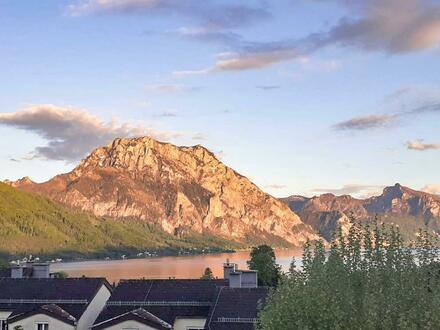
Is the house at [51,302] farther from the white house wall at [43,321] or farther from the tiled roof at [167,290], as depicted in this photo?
the tiled roof at [167,290]

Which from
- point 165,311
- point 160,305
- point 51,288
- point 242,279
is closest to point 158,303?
point 160,305

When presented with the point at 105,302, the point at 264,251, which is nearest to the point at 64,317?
the point at 105,302

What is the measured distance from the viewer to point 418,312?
2102 centimetres

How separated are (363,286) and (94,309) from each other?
25.1 m

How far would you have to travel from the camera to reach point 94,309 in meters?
43.9

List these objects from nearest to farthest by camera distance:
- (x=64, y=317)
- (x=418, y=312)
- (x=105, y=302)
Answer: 1. (x=418, y=312)
2. (x=64, y=317)
3. (x=105, y=302)

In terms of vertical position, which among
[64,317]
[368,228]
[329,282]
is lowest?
[64,317]

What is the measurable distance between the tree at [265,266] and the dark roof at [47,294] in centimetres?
5112

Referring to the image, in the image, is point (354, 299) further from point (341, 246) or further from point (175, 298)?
point (175, 298)

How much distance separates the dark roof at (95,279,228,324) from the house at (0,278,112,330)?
5.46 ft

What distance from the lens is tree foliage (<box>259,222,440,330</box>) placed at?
21297 millimetres

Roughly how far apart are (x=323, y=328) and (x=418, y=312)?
10.4 ft

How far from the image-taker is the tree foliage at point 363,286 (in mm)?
21297

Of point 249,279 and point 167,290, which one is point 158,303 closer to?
point 167,290
